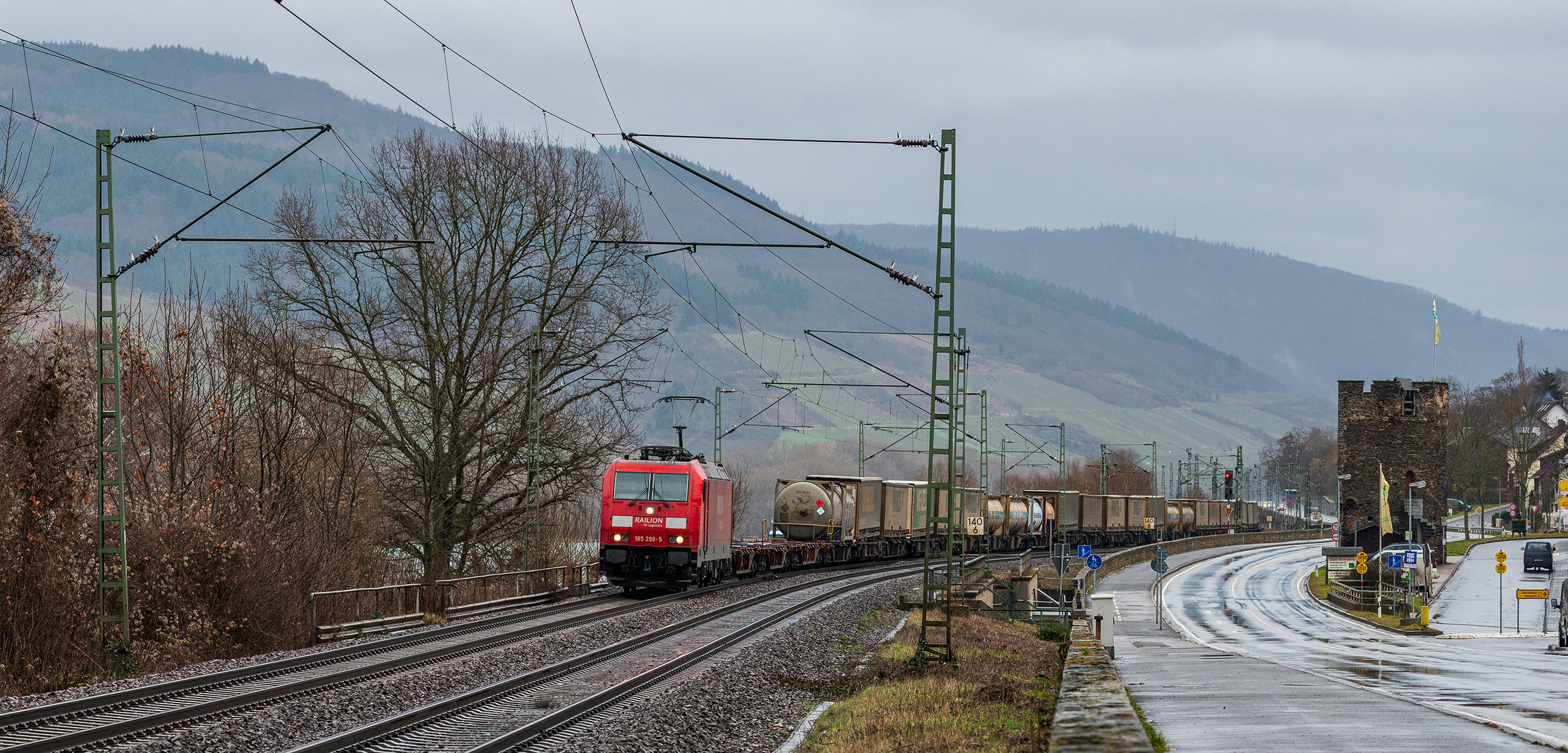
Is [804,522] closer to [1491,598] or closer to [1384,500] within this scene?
[1491,598]

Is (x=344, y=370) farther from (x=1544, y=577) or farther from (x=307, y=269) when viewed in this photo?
(x=1544, y=577)

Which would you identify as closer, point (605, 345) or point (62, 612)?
point (62, 612)

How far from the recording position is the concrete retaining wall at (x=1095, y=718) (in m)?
6.72

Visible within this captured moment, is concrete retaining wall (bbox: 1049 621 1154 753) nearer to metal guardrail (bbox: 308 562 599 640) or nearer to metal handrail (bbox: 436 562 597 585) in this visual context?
metal guardrail (bbox: 308 562 599 640)

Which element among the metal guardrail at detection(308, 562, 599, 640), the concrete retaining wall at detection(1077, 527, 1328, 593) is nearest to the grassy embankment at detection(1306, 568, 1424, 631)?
the concrete retaining wall at detection(1077, 527, 1328, 593)

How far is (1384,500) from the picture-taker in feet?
213

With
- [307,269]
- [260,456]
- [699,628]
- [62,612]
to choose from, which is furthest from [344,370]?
[62,612]

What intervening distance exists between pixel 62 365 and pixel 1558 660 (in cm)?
2782

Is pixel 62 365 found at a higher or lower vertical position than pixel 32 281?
lower

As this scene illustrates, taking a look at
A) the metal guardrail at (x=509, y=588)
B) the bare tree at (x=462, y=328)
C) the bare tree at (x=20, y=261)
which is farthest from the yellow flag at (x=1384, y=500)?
the bare tree at (x=20, y=261)

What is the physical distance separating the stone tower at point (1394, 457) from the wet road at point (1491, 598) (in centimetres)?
386

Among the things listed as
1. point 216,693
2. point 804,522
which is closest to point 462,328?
point 804,522

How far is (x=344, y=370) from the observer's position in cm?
3312

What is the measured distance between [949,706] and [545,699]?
463cm
